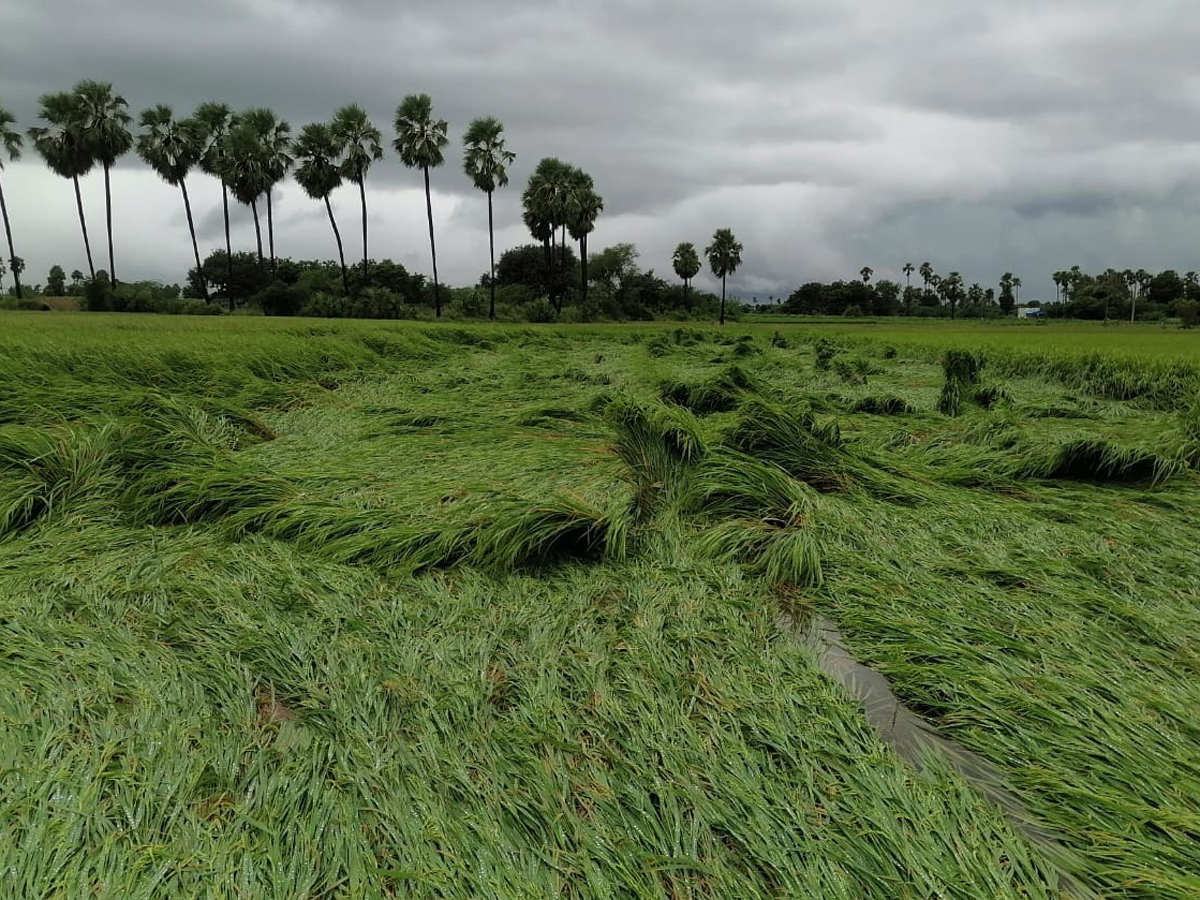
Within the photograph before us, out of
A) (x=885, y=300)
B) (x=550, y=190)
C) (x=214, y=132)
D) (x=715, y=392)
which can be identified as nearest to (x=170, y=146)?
(x=214, y=132)

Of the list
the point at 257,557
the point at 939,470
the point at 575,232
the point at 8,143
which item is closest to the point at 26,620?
the point at 257,557

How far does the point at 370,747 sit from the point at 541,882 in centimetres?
48

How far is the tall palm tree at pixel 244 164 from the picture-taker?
3491 cm

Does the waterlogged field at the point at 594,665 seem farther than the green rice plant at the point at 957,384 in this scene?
No

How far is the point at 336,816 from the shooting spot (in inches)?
41.5

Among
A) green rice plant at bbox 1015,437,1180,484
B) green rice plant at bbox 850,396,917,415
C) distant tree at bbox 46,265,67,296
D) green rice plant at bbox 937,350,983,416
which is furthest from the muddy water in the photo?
distant tree at bbox 46,265,67,296

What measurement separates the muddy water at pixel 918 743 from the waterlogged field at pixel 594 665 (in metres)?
0.01

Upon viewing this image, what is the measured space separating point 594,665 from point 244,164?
4323 centimetres

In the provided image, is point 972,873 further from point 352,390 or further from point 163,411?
point 352,390

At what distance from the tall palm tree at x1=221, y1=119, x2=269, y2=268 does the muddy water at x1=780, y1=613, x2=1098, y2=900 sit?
42903mm

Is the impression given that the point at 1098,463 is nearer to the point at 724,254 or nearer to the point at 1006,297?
the point at 724,254

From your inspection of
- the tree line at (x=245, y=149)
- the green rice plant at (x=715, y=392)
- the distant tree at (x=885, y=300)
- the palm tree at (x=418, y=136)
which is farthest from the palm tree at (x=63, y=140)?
the distant tree at (x=885, y=300)

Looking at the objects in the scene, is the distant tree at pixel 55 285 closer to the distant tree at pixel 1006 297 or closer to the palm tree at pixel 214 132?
the palm tree at pixel 214 132

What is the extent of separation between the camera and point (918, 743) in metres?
1.28
